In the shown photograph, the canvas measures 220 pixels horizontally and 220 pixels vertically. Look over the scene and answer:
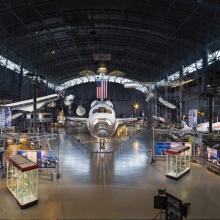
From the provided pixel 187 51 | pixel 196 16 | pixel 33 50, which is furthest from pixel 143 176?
pixel 33 50

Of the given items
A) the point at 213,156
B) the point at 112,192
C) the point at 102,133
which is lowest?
the point at 112,192

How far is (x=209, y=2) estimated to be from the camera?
28.1m

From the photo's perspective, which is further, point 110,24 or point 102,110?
point 110,24

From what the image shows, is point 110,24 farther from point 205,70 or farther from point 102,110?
point 205,70

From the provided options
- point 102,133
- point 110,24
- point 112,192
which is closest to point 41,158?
point 112,192

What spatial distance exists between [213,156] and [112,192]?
10339 millimetres

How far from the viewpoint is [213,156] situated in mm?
21672

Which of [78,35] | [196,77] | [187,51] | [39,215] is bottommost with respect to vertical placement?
[39,215]

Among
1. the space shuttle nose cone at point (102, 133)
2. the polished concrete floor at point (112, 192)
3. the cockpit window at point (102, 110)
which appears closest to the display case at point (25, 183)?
the polished concrete floor at point (112, 192)

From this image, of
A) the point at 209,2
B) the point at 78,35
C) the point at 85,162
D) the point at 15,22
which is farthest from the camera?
the point at 78,35

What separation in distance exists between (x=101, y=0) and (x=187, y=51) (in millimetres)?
19607

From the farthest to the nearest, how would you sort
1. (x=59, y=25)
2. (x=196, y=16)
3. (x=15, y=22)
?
(x=59, y=25) → (x=15, y=22) → (x=196, y=16)

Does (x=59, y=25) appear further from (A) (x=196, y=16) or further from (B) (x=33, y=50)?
(A) (x=196, y=16)

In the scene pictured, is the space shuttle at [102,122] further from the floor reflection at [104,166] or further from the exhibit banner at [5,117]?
the exhibit banner at [5,117]
